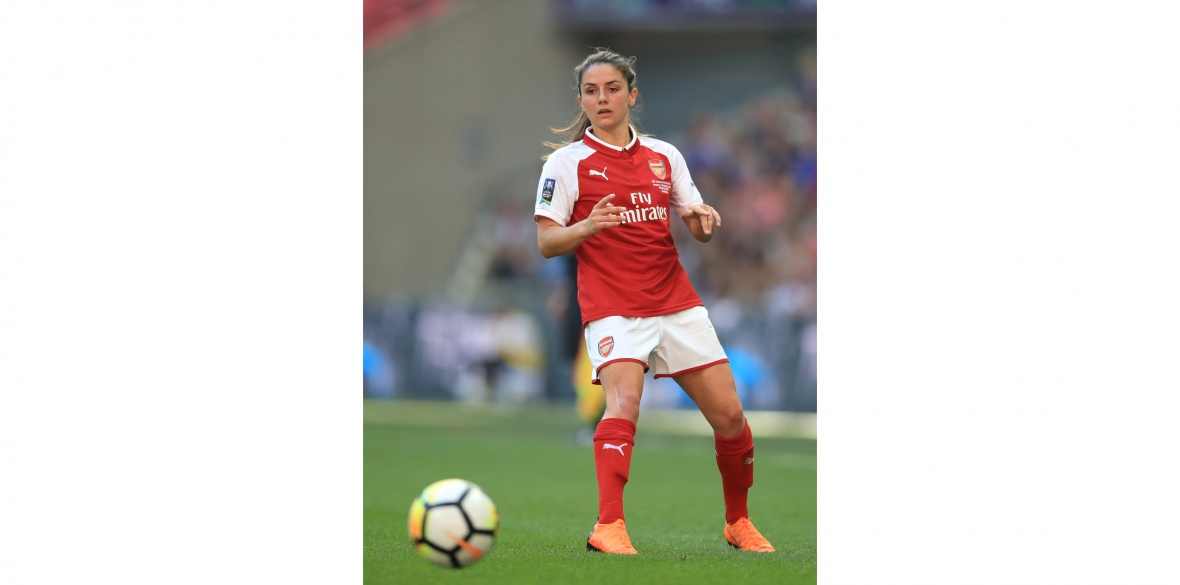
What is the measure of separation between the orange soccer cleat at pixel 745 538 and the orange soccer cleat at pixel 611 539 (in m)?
0.58

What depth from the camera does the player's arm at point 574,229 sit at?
15.3 ft

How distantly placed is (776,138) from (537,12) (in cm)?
562

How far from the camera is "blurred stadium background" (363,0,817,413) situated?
18781 mm

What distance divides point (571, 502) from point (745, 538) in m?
1.95

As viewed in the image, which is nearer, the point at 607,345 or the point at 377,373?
the point at 607,345

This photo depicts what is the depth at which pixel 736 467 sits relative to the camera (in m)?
5.07

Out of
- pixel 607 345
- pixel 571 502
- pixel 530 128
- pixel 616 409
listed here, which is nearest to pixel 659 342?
pixel 607 345

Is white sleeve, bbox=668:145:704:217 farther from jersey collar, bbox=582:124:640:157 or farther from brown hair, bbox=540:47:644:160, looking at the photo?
brown hair, bbox=540:47:644:160

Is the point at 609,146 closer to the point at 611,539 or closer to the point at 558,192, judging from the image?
the point at 558,192

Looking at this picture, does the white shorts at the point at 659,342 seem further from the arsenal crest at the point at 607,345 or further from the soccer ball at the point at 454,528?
the soccer ball at the point at 454,528

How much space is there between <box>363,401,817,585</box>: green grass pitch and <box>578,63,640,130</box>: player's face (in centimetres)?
175

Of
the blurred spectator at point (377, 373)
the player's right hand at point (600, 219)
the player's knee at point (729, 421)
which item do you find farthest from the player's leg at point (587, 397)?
the blurred spectator at point (377, 373)

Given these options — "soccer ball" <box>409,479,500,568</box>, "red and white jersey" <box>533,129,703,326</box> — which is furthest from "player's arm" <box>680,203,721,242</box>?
"soccer ball" <box>409,479,500,568</box>
